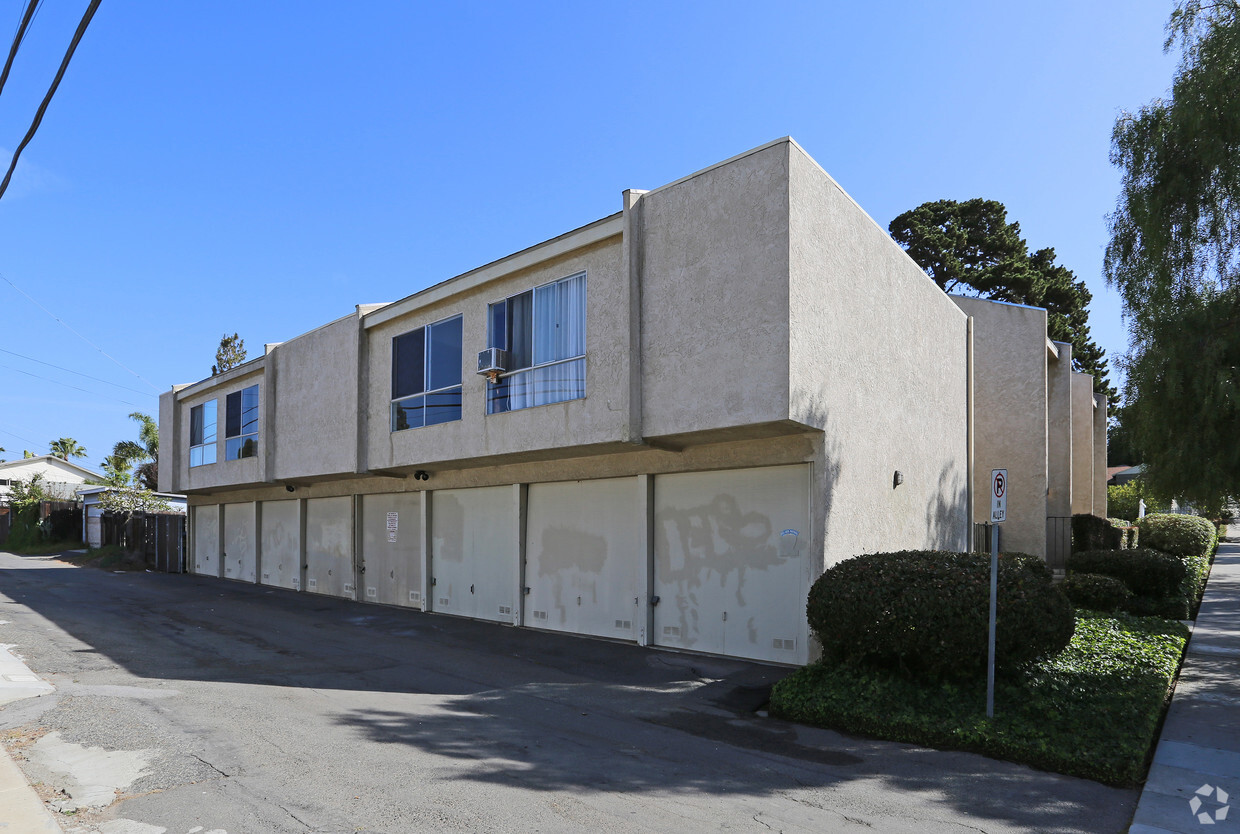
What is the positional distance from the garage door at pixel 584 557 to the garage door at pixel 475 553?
0.55 metres

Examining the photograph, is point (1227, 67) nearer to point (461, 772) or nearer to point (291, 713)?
point (461, 772)

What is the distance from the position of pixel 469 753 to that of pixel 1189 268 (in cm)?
1055

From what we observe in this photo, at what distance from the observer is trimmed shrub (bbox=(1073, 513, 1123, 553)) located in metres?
21.7

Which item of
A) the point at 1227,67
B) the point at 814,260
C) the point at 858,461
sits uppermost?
the point at 1227,67

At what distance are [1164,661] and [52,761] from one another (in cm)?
1199

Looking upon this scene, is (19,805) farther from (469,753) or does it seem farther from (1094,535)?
(1094,535)

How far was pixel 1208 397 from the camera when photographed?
33.4 feet

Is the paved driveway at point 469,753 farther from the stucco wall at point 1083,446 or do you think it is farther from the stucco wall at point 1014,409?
the stucco wall at point 1083,446

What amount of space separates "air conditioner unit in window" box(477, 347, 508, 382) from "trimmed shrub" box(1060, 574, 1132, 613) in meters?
10.4

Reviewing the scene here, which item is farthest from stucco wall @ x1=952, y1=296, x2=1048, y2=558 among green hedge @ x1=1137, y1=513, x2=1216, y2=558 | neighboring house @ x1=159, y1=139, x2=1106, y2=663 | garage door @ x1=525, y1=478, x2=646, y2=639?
garage door @ x1=525, y1=478, x2=646, y2=639

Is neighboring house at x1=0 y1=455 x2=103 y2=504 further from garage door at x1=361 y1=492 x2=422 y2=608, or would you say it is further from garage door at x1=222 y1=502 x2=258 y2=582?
garage door at x1=361 y1=492 x2=422 y2=608

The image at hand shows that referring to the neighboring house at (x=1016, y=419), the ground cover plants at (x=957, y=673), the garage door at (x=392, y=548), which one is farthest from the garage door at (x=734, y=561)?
the neighboring house at (x=1016, y=419)

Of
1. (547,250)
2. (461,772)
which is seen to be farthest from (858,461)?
(461,772)

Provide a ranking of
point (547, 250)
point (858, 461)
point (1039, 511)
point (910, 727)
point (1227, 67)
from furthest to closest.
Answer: point (1039, 511), point (547, 250), point (858, 461), point (1227, 67), point (910, 727)
